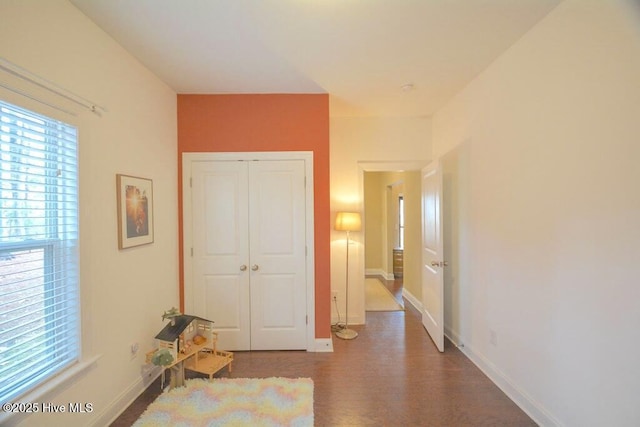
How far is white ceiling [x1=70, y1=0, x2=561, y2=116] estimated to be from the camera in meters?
1.69

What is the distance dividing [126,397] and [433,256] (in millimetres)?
3076

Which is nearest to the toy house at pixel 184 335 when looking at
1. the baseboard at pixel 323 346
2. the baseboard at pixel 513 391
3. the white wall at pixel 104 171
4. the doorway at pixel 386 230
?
the white wall at pixel 104 171

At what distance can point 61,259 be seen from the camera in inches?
63.7

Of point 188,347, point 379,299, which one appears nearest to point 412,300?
point 379,299

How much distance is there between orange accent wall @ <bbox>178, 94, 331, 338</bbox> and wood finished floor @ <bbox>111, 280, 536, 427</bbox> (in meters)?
0.55

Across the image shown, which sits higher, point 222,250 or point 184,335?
point 222,250

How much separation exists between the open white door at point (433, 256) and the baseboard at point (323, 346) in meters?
1.14

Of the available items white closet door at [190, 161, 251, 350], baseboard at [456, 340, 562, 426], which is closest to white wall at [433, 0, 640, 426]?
baseboard at [456, 340, 562, 426]

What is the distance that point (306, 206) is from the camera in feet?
9.50

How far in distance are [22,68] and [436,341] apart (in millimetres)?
3795

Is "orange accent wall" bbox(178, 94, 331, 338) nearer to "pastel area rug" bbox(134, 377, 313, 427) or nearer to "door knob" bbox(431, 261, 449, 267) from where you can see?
"pastel area rug" bbox(134, 377, 313, 427)

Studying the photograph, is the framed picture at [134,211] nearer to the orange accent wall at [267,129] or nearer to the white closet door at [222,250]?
the white closet door at [222,250]

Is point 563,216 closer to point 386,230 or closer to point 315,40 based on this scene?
point 315,40

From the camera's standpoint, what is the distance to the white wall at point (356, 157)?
364 cm
